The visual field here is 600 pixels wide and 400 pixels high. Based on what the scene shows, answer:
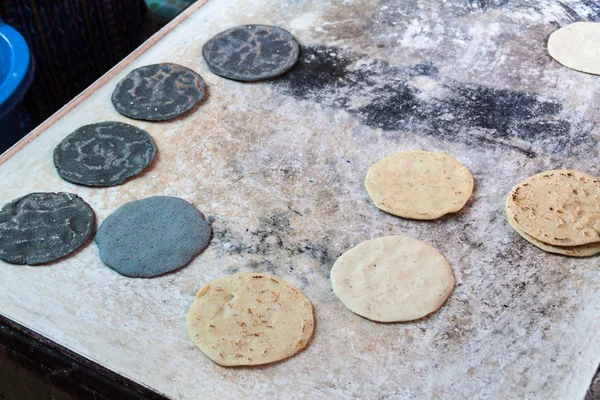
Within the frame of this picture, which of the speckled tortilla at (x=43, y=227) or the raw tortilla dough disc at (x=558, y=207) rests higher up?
the raw tortilla dough disc at (x=558, y=207)

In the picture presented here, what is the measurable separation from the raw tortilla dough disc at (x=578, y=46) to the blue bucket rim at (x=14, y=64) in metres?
2.41

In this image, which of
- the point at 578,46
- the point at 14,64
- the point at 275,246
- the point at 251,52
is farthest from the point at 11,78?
the point at 578,46

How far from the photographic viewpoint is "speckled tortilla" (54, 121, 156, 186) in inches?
88.0

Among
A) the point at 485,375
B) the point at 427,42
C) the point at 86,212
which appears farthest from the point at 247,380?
the point at 427,42

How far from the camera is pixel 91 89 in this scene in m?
2.61

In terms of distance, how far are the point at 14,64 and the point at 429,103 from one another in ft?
6.10

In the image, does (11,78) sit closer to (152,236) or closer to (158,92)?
(158,92)

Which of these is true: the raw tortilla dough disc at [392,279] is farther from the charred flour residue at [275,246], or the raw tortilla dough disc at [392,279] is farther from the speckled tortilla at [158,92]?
the speckled tortilla at [158,92]

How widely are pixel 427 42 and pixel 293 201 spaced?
4.04ft

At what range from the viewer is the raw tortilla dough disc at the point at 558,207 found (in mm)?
2004

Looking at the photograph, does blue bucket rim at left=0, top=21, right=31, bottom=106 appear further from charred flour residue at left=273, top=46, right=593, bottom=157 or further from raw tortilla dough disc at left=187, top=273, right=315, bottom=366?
raw tortilla dough disc at left=187, top=273, right=315, bottom=366

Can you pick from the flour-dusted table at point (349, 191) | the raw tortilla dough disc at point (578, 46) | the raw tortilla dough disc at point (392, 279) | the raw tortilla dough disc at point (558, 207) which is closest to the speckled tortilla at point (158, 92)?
the flour-dusted table at point (349, 191)

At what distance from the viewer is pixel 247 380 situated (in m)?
1.68

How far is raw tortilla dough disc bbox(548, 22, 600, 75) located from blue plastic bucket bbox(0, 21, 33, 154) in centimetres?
241
